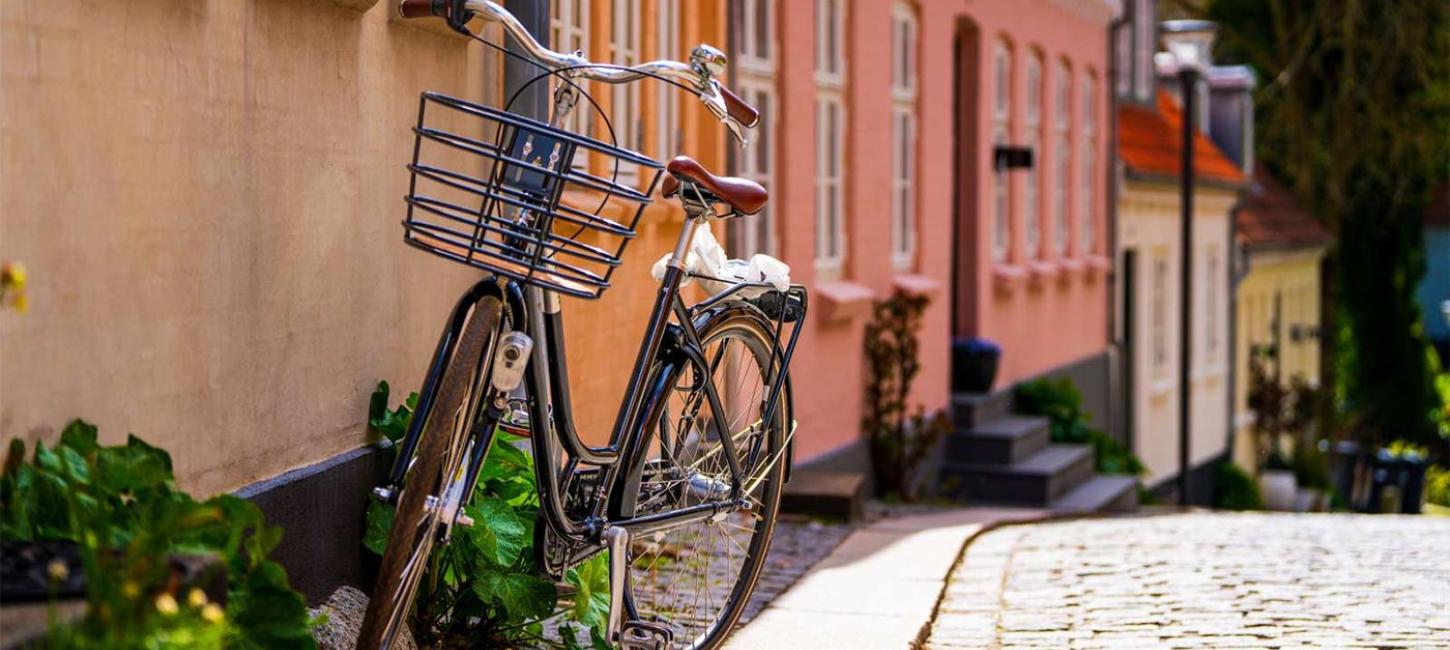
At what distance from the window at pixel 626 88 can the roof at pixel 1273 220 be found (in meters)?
17.3

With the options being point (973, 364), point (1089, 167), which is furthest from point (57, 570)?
point (1089, 167)

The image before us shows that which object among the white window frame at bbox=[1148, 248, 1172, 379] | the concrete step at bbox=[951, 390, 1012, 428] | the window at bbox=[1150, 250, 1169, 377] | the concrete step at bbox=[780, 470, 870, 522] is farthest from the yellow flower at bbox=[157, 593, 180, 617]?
the window at bbox=[1150, 250, 1169, 377]

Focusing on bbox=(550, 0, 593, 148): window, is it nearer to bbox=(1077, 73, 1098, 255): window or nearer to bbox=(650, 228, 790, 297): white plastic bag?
bbox=(650, 228, 790, 297): white plastic bag

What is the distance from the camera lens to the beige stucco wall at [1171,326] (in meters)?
21.0

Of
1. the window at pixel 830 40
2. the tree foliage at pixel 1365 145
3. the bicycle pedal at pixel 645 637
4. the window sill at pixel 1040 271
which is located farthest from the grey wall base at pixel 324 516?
the tree foliage at pixel 1365 145

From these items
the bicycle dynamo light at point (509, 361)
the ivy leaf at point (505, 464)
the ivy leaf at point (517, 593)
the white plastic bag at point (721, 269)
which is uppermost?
the white plastic bag at point (721, 269)

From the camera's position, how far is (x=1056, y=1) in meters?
18.0

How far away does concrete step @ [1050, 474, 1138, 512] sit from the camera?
14055 millimetres

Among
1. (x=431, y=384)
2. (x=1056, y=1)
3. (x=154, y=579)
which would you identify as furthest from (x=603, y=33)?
(x=1056, y=1)

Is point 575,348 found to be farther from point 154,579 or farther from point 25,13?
point 154,579

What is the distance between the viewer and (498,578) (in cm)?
489

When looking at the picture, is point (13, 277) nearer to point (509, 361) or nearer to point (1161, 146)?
point (509, 361)

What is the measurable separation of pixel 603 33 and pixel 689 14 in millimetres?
1367

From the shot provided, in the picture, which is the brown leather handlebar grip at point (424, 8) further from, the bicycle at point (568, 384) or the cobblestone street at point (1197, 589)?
the cobblestone street at point (1197, 589)
